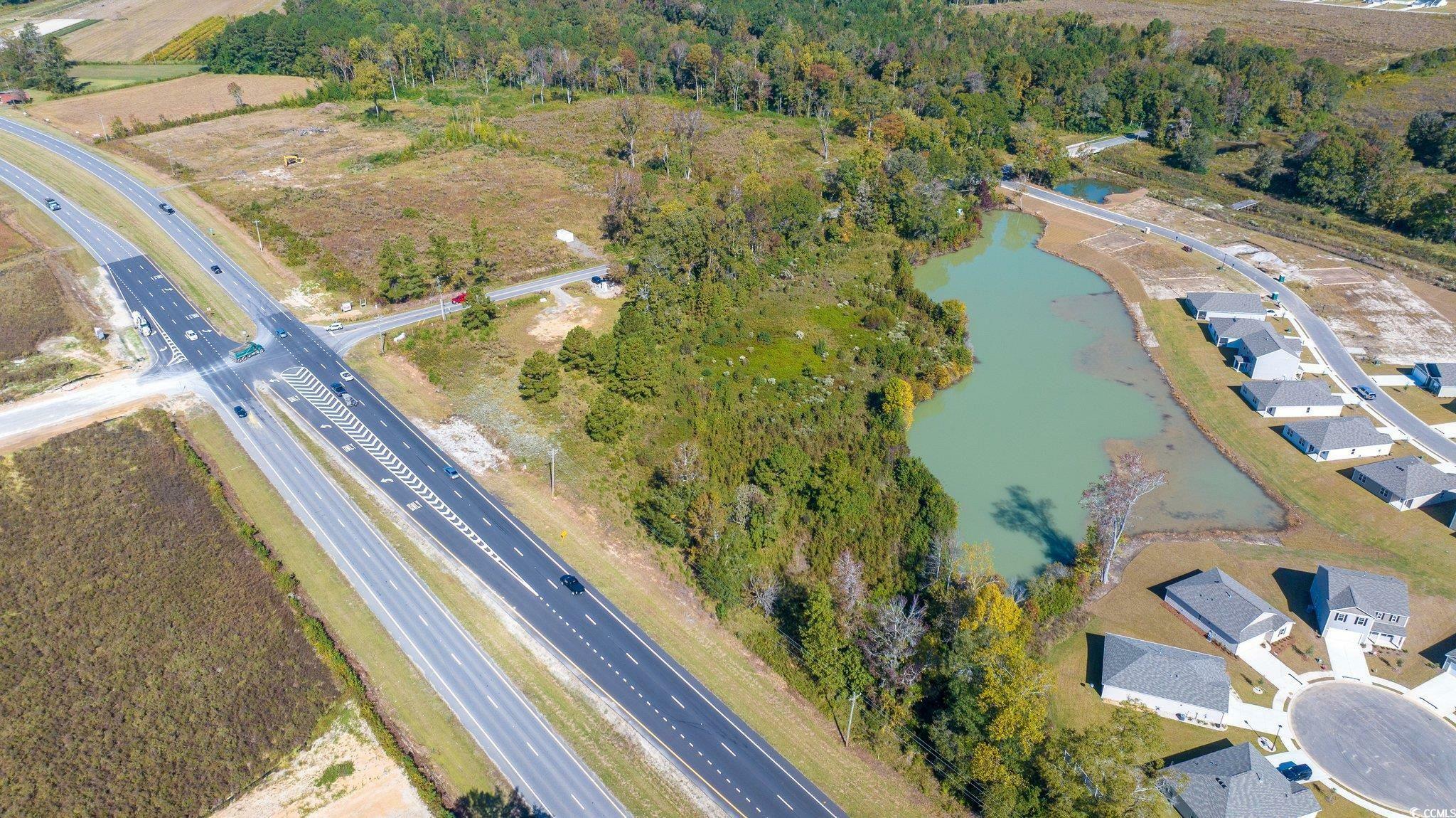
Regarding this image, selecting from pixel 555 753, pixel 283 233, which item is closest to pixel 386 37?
pixel 283 233

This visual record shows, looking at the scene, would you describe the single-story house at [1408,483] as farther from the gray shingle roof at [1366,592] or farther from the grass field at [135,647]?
the grass field at [135,647]

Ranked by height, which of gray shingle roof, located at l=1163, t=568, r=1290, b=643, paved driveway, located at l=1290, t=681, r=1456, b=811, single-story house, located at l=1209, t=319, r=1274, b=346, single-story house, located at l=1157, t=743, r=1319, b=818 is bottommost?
paved driveway, located at l=1290, t=681, r=1456, b=811

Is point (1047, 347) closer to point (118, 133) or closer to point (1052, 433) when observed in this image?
point (1052, 433)

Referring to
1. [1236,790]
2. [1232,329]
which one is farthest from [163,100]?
[1236,790]

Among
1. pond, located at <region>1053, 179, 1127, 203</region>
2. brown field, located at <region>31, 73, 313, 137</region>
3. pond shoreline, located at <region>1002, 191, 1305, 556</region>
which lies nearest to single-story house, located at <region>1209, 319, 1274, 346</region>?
pond shoreline, located at <region>1002, 191, 1305, 556</region>

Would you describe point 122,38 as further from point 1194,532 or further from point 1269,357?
point 1194,532

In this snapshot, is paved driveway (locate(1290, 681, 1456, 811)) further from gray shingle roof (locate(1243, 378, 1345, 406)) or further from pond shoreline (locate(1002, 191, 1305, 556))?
gray shingle roof (locate(1243, 378, 1345, 406))

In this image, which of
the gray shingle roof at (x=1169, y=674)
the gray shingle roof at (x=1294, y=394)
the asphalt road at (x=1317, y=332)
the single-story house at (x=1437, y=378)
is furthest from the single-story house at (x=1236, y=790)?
the single-story house at (x=1437, y=378)
